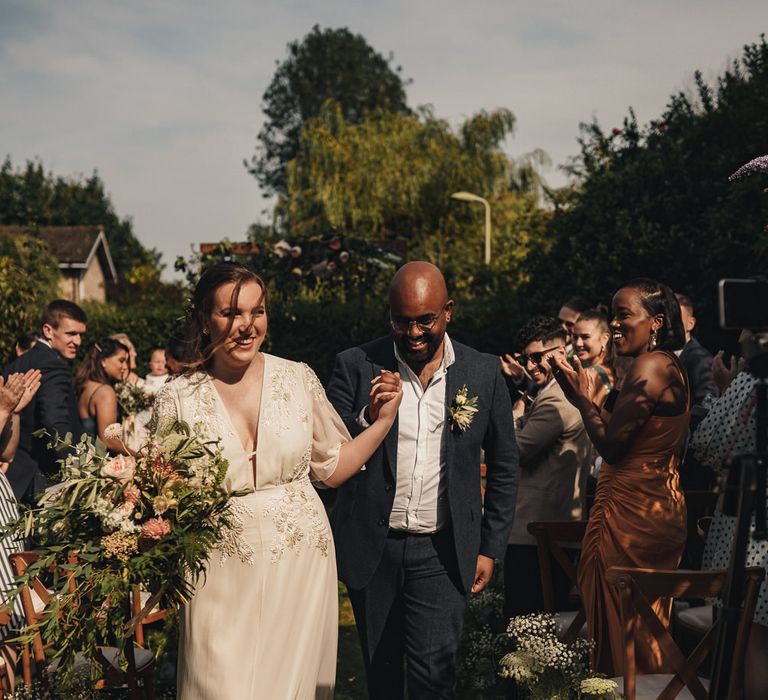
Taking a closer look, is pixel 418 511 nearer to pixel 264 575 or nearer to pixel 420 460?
pixel 420 460

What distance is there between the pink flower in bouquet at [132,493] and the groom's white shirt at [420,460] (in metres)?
1.25

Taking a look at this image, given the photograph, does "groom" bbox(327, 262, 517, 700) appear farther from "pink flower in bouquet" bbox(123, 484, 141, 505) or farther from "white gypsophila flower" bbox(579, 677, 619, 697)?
"pink flower in bouquet" bbox(123, 484, 141, 505)

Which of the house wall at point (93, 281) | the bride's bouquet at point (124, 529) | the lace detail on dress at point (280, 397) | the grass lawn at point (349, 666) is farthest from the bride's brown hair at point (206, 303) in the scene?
the house wall at point (93, 281)

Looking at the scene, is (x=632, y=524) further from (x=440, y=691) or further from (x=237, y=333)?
(x=237, y=333)

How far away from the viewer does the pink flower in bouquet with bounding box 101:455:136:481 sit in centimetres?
305

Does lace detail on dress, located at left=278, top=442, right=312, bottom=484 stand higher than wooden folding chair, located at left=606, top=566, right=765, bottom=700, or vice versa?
lace detail on dress, located at left=278, top=442, right=312, bottom=484

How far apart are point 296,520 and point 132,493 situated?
2.09ft

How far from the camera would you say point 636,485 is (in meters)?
3.97

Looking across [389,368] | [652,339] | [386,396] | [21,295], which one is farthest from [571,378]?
[21,295]

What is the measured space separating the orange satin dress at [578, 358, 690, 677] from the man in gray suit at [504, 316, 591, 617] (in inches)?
38.7

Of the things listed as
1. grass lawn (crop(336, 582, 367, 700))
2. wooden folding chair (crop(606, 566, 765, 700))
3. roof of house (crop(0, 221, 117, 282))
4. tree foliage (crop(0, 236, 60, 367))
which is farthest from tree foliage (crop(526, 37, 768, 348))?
roof of house (crop(0, 221, 117, 282))

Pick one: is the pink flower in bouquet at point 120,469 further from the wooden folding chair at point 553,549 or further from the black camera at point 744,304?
the wooden folding chair at point 553,549

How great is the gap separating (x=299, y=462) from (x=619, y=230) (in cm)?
752

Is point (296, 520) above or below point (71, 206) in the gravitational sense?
below
